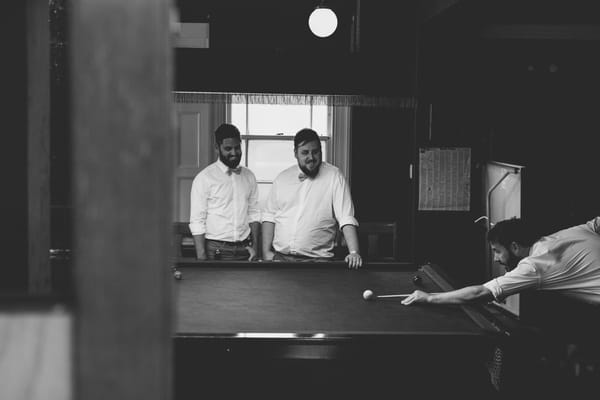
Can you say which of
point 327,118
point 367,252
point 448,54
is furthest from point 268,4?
point 367,252

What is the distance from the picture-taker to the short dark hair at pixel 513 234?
14.2 feet

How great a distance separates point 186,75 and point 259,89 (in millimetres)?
498

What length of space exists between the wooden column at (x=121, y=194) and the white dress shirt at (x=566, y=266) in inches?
137

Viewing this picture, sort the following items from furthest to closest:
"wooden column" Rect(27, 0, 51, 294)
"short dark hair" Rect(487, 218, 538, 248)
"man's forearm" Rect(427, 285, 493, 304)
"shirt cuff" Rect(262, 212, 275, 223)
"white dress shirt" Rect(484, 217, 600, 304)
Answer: "shirt cuff" Rect(262, 212, 275, 223) < "short dark hair" Rect(487, 218, 538, 248) < "white dress shirt" Rect(484, 217, 600, 304) < "man's forearm" Rect(427, 285, 493, 304) < "wooden column" Rect(27, 0, 51, 294)

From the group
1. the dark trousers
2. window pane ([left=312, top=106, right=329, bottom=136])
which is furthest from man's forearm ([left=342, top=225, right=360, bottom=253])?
window pane ([left=312, top=106, right=329, bottom=136])

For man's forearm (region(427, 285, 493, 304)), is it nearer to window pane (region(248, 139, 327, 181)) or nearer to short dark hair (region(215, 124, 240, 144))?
short dark hair (region(215, 124, 240, 144))

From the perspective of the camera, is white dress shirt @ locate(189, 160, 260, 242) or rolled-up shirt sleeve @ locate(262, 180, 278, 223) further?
white dress shirt @ locate(189, 160, 260, 242)

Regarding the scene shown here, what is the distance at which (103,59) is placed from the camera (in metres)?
0.70

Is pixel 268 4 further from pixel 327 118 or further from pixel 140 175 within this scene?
pixel 140 175

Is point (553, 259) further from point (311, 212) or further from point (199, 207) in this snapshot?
point (199, 207)

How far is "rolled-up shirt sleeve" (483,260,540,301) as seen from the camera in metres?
3.79

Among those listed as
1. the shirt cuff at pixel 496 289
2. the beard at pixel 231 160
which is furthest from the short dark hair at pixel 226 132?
the shirt cuff at pixel 496 289

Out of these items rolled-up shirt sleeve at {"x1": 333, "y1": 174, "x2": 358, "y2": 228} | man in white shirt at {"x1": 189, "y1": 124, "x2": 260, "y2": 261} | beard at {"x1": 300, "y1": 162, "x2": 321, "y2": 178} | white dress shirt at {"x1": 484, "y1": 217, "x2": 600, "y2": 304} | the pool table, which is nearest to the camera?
the pool table

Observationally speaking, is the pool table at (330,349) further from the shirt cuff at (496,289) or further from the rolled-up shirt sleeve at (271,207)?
the rolled-up shirt sleeve at (271,207)
